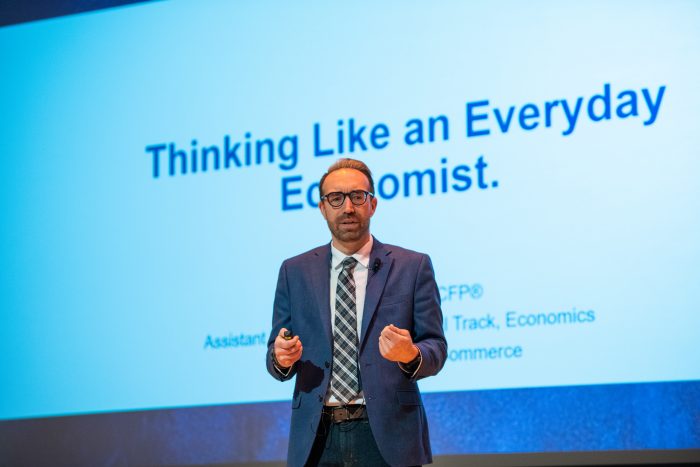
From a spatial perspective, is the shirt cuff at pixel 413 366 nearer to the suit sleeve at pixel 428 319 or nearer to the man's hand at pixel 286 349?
the suit sleeve at pixel 428 319

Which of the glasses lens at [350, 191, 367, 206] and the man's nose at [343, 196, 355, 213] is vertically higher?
the glasses lens at [350, 191, 367, 206]

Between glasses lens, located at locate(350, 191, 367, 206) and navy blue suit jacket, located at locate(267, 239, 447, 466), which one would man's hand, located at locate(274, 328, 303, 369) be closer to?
navy blue suit jacket, located at locate(267, 239, 447, 466)

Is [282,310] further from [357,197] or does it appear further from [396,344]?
[396,344]

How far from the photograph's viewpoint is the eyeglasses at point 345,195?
275 cm

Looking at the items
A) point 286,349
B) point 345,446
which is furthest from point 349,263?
point 345,446

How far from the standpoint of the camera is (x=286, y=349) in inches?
99.7

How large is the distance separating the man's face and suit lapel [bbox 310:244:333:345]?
0.34 ft

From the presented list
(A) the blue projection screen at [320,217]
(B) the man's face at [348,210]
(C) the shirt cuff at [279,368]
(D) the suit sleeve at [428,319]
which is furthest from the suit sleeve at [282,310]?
(A) the blue projection screen at [320,217]

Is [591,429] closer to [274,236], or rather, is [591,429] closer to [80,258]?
[274,236]

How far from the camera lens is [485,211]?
416 centimetres

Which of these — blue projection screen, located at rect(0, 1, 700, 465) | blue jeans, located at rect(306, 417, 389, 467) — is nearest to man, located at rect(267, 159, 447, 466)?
blue jeans, located at rect(306, 417, 389, 467)

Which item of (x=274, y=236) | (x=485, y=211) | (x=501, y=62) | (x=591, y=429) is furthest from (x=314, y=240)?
(x=591, y=429)

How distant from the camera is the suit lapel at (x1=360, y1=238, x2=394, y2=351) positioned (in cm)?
271

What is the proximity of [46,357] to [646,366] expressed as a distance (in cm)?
291
